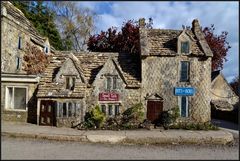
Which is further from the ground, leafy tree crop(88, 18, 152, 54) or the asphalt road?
leafy tree crop(88, 18, 152, 54)

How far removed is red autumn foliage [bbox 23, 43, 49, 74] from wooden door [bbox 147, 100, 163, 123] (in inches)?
348

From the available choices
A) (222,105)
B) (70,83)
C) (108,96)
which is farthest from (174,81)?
(222,105)

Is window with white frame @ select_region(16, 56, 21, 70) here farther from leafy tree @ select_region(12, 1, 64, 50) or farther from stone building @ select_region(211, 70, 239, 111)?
stone building @ select_region(211, 70, 239, 111)

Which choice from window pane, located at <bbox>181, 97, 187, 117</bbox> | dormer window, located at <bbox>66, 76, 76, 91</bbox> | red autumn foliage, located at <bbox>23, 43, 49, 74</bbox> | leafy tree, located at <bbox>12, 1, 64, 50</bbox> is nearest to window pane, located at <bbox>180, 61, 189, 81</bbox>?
window pane, located at <bbox>181, 97, 187, 117</bbox>

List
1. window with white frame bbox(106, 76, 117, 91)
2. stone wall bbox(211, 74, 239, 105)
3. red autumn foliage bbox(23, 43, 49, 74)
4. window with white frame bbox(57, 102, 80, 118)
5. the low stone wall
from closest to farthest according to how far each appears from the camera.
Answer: window with white frame bbox(57, 102, 80, 118) < the low stone wall < window with white frame bbox(106, 76, 117, 91) < red autumn foliage bbox(23, 43, 49, 74) < stone wall bbox(211, 74, 239, 105)

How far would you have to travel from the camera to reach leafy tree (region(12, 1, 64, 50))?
47209mm

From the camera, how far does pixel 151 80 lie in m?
26.9

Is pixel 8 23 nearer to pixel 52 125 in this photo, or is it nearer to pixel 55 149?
pixel 52 125

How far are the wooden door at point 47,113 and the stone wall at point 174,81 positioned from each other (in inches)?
276

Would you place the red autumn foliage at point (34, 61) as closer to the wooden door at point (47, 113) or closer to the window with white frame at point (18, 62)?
the window with white frame at point (18, 62)

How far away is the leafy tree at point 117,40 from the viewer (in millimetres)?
45025

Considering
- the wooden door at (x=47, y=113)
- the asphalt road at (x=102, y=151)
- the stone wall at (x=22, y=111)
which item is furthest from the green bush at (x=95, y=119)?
the asphalt road at (x=102, y=151)

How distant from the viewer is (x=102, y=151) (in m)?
16.3

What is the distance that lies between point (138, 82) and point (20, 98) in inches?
346
